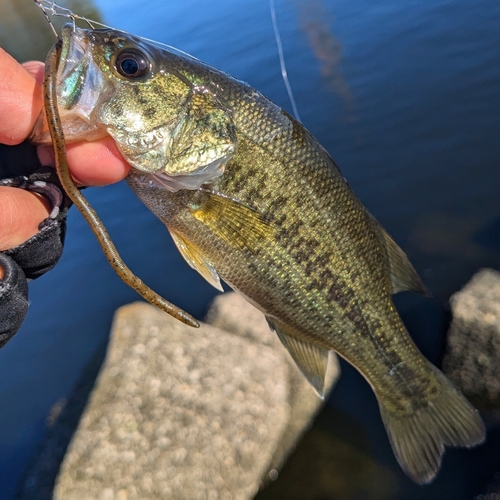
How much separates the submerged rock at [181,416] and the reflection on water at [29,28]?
1465cm

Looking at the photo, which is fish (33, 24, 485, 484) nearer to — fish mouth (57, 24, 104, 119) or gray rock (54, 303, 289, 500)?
fish mouth (57, 24, 104, 119)

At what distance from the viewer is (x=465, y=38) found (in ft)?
29.1

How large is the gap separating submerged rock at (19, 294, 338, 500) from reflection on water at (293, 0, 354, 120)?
5.17 meters

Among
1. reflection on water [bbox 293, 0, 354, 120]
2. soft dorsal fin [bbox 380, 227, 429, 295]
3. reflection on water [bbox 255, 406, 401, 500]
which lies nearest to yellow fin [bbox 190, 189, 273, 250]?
soft dorsal fin [bbox 380, 227, 429, 295]

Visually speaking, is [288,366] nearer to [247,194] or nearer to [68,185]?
[247,194]

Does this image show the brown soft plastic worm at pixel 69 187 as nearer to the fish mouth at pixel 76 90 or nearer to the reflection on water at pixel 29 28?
the fish mouth at pixel 76 90

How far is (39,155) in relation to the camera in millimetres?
2166

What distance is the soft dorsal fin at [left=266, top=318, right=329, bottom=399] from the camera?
287 cm

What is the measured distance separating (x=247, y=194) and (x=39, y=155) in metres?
1.05

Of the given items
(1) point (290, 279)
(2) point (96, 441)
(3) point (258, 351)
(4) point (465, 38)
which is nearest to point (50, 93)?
(1) point (290, 279)

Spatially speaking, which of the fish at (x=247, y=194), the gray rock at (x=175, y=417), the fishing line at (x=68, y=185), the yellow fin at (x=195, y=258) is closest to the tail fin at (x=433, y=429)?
the fish at (x=247, y=194)

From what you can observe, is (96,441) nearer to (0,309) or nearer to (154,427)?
(154,427)

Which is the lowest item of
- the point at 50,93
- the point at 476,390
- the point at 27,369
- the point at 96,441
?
the point at 27,369

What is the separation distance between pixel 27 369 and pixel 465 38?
387 inches
